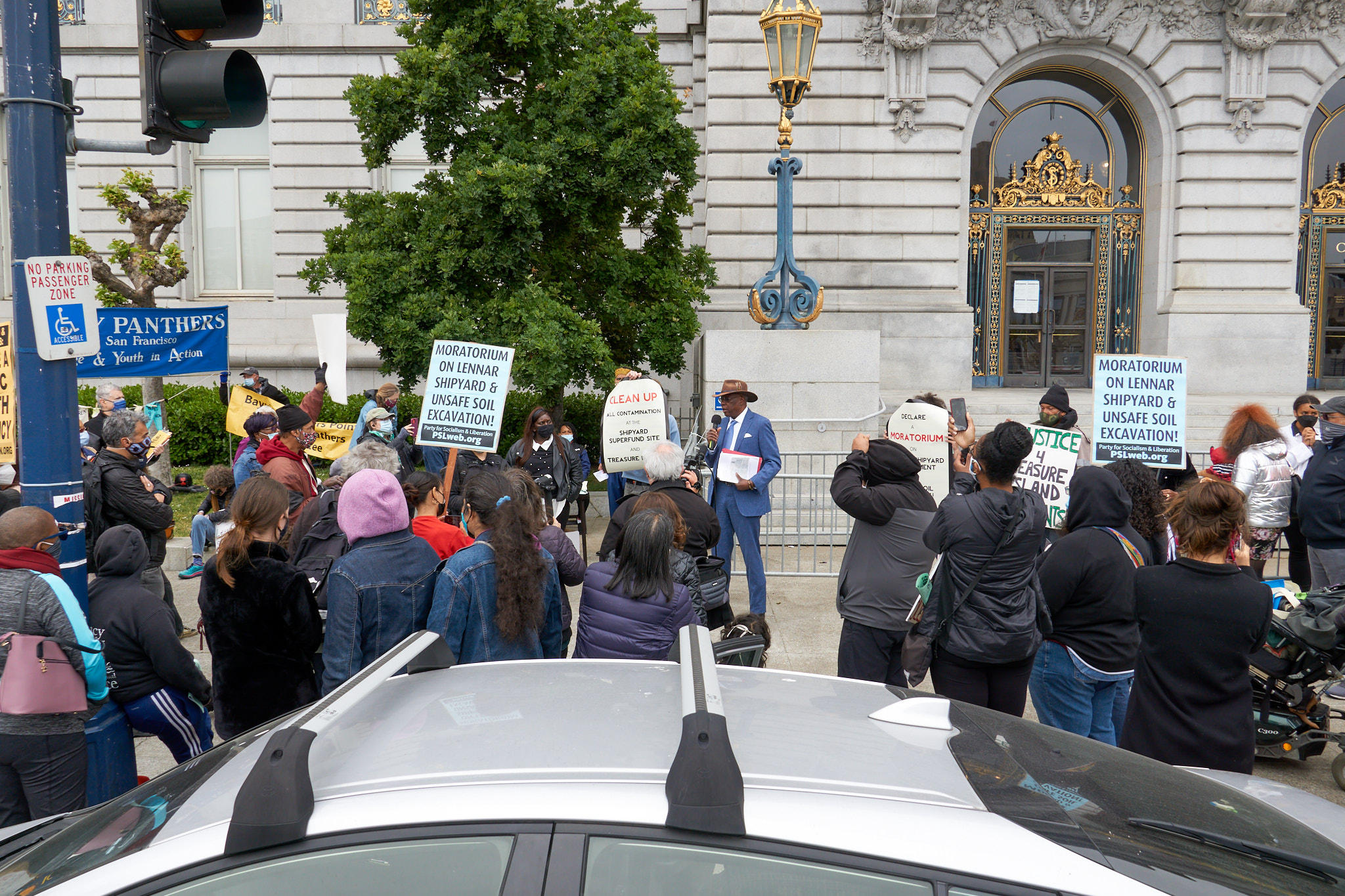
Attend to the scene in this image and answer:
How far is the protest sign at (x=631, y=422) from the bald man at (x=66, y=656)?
4.98 metres

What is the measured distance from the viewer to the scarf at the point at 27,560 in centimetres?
359

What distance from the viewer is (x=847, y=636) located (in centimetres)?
517

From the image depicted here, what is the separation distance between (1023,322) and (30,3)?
1781cm

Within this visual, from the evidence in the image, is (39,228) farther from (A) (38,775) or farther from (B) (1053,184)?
(B) (1053,184)

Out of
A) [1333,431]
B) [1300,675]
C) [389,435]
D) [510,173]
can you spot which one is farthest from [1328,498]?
[510,173]

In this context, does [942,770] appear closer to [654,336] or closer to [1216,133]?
[654,336]

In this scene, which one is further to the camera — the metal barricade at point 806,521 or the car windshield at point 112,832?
the metal barricade at point 806,521

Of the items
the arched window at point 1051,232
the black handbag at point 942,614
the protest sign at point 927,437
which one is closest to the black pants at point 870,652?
the black handbag at point 942,614

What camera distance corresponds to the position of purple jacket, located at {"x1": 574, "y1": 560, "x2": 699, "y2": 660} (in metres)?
3.95

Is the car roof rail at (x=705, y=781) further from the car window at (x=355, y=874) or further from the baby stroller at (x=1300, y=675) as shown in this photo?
the baby stroller at (x=1300, y=675)

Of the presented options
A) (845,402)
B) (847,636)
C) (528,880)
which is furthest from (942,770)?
(845,402)

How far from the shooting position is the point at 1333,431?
23.4ft

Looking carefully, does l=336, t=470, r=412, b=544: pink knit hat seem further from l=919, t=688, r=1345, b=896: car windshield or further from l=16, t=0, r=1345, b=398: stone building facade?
l=16, t=0, r=1345, b=398: stone building facade

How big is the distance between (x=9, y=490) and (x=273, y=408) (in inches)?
152
